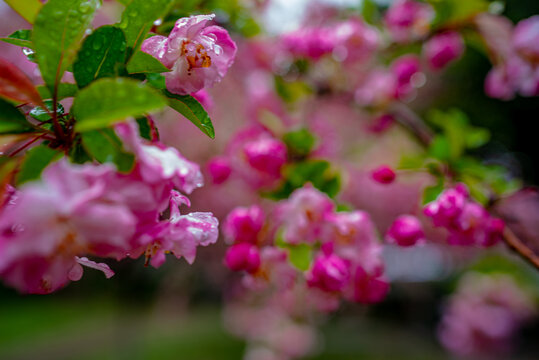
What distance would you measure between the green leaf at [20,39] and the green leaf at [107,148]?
22 centimetres

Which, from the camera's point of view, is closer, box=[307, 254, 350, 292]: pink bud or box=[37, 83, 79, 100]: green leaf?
box=[37, 83, 79, 100]: green leaf

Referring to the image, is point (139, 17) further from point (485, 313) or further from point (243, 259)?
point (485, 313)

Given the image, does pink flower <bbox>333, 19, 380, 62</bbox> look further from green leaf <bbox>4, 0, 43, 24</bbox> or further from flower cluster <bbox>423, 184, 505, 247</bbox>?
green leaf <bbox>4, 0, 43, 24</bbox>

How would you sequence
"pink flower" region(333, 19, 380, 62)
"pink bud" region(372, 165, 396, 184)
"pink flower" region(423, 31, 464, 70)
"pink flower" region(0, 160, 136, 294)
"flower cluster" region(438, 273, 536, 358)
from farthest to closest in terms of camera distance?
1. "flower cluster" region(438, 273, 536, 358)
2. "pink flower" region(333, 19, 380, 62)
3. "pink flower" region(423, 31, 464, 70)
4. "pink bud" region(372, 165, 396, 184)
5. "pink flower" region(0, 160, 136, 294)

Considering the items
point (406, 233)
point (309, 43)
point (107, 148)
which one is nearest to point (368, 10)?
point (309, 43)

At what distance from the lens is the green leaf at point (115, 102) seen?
0.40 meters

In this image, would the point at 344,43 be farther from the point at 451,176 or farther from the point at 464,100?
the point at 464,100

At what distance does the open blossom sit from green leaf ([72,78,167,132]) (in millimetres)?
157

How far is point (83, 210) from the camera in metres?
0.38

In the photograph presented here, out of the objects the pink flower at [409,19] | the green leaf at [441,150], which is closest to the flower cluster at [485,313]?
the pink flower at [409,19]

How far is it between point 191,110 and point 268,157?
0.52m

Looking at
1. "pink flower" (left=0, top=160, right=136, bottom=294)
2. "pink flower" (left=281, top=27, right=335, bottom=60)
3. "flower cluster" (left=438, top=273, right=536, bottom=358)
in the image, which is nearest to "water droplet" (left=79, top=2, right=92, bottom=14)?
"pink flower" (left=0, top=160, right=136, bottom=294)

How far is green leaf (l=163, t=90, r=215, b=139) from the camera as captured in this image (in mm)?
582

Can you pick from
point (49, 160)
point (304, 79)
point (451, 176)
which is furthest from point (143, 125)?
point (304, 79)
